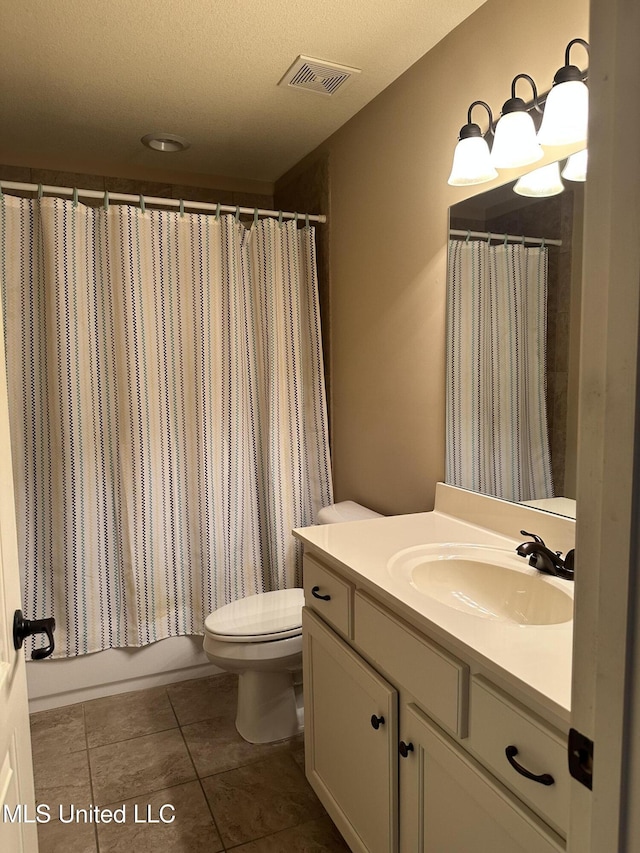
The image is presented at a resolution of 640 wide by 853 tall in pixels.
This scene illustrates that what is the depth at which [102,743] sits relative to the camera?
222cm

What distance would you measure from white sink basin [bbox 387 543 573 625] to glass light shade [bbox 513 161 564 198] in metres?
0.95

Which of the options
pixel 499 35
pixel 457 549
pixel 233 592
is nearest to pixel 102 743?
pixel 233 592

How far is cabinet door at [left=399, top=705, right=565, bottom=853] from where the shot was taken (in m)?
0.95

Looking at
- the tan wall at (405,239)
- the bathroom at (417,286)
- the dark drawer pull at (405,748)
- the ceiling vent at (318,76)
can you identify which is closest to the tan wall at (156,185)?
the bathroom at (417,286)

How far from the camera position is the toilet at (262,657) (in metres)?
2.08

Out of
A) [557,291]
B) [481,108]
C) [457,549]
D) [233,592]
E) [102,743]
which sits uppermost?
[481,108]

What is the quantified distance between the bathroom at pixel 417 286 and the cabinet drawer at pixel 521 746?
312 mm

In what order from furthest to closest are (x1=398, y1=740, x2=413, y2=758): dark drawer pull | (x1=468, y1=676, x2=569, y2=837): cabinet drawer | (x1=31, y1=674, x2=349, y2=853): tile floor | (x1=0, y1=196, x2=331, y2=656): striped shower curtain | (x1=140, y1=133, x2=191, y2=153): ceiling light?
(x1=140, y1=133, x2=191, y2=153): ceiling light
(x1=0, y1=196, x2=331, y2=656): striped shower curtain
(x1=31, y1=674, x2=349, y2=853): tile floor
(x1=398, y1=740, x2=413, y2=758): dark drawer pull
(x1=468, y1=676, x2=569, y2=837): cabinet drawer

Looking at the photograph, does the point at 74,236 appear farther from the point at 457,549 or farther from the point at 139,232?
the point at 457,549

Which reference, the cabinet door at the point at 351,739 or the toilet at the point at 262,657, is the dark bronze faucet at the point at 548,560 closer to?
the cabinet door at the point at 351,739

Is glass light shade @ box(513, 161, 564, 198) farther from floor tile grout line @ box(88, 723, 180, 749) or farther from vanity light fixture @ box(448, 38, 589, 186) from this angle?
floor tile grout line @ box(88, 723, 180, 749)

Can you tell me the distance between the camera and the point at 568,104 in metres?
1.38

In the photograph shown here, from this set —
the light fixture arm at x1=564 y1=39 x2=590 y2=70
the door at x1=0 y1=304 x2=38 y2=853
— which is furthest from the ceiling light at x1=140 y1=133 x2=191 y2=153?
the door at x1=0 y1=304 x2=38 y2=853

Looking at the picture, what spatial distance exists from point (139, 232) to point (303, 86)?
86 centimetres
